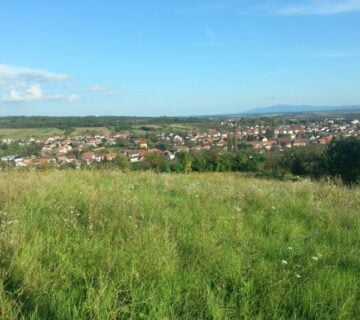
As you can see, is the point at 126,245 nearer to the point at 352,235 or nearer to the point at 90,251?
the point at 90,251

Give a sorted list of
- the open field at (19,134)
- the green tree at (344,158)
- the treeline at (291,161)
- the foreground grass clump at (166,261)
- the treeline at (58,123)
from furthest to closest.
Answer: the treeline at (58,123), the open field at (19,134), the treeline at (291,161), the green tree at (344,158), the foreground grass clump at (166,261)

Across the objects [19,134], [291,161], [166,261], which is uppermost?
[19,134]

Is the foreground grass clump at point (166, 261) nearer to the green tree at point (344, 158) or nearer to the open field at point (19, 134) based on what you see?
the green tree at point (344, 158)

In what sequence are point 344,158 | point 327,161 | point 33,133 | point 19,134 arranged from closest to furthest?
point 344,158
point 327,161
point 19,134
point 33,133

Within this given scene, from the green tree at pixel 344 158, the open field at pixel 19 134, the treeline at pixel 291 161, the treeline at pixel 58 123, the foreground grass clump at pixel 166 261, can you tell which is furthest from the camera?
the treeline at pixel 58 123

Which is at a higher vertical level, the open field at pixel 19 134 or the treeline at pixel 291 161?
the open field at pixel 19 134

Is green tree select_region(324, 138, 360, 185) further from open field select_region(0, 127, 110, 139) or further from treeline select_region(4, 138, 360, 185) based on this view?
open field select_region(0, 127, 110, 139)

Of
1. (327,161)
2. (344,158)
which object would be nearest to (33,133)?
(327,161)

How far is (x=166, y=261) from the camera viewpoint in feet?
10.00

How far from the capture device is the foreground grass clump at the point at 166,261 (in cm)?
253

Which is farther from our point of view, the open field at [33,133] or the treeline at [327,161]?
the open field at [33,133]

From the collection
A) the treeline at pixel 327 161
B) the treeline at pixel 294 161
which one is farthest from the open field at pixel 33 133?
the treeline at pixel 327 161

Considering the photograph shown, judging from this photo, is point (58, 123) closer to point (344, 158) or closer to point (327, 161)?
point (327, 161)

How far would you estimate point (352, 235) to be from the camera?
4.46 m
